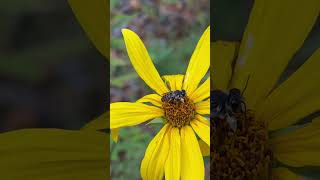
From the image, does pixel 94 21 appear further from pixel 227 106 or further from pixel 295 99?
pixel 295 99

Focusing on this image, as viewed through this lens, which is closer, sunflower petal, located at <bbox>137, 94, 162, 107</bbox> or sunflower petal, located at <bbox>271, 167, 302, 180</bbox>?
sunflower petal, located at <bbox>137, 94, 162, 107</bbox>

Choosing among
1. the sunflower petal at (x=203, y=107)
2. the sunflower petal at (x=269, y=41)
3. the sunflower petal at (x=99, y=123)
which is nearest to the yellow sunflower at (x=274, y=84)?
the sunflower petal at (x=269, y=41)

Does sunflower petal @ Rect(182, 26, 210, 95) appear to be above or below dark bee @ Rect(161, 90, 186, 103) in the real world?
above

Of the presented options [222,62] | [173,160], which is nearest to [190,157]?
[173,160]

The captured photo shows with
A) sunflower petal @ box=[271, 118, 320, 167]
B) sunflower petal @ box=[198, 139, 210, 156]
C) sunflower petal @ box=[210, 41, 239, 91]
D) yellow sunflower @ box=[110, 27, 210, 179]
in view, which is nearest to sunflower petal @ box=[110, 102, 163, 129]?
yellow sunflower @ box=[110, 27, 210, 179]

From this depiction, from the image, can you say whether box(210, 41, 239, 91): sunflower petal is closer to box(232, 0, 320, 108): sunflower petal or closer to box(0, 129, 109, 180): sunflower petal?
box(232, 0, 320, 108): sunflower petal

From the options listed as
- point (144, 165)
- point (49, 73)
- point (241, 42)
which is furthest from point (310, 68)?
point (49, 73)
